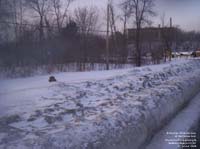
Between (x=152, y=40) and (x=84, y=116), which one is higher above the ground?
(x=152, y=40)

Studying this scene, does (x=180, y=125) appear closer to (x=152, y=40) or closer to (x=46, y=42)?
(x=46, y=42)

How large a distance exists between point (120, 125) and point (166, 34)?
86.6 feet

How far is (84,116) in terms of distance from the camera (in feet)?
12.7

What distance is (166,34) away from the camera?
93.5 ft

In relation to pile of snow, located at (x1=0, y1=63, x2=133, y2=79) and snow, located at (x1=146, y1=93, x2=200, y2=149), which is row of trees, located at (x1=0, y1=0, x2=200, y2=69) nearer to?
pile of snow, located at (x1=0, y1=63, x2=133, y2=79)

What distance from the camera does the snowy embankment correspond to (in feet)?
9.62

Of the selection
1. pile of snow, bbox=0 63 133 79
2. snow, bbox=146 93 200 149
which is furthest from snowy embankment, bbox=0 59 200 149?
pile of snow, bbox=0 63 133 79

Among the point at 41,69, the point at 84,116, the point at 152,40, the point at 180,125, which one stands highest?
the point at 152,40

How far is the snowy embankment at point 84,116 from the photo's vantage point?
9.62ft

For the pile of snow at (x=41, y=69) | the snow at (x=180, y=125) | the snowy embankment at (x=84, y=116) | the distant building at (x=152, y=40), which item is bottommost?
the snow at (x=180, y=125)

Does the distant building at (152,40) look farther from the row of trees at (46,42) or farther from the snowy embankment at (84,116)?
the snowy embankment at (84,116)

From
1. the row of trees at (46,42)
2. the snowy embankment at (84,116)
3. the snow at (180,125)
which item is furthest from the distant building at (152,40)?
the snowy embankment at (84,116)

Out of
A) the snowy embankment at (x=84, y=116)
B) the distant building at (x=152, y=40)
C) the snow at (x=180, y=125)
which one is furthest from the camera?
the distant building at (x=152, y=40)

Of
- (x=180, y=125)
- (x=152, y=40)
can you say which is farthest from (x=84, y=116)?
(x=152, y=40)
